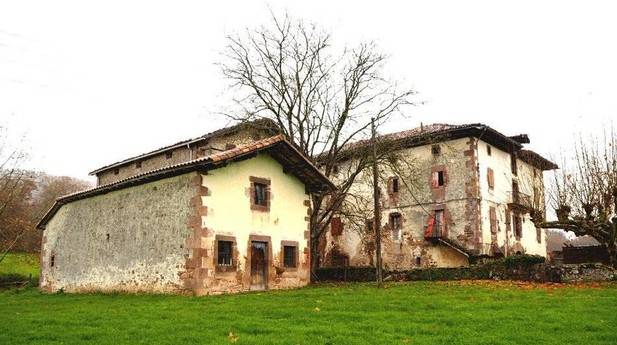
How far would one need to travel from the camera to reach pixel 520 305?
521 inches

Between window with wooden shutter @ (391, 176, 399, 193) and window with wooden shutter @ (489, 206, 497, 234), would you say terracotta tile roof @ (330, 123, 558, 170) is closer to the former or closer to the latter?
window with wooden shutter @ (391, 176, 399, 193)

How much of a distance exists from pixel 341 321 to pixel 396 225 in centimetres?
2403

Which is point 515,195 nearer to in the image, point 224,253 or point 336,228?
point 336,228

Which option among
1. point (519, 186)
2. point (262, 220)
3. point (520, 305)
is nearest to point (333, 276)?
point (262, 220)

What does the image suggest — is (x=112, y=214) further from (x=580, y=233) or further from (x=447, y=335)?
(x=580, y=233)

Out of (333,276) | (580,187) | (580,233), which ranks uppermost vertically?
(580,187)

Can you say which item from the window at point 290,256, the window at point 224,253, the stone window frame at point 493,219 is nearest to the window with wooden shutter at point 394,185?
the stone window frame at point 493,219

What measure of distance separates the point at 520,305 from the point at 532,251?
26101 millimetres

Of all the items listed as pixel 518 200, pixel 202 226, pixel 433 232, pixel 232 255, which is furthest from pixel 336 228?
pixel 202 226

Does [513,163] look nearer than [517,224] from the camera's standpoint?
No

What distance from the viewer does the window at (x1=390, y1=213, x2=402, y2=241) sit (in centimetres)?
3422

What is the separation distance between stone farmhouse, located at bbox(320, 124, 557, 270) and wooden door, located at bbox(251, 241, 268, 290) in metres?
9.76

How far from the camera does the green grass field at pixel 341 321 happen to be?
9.20m

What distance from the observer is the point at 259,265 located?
2059 centimetres
